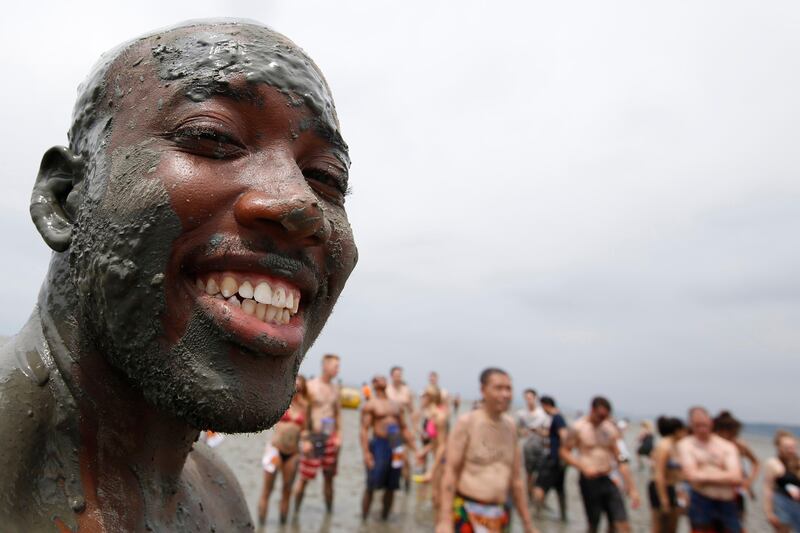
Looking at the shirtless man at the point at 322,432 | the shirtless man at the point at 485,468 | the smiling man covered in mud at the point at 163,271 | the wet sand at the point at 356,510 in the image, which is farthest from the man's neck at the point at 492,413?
the smiling man covered in mud at the point at 163,271

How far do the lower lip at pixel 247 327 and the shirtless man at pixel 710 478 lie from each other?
22.7ft

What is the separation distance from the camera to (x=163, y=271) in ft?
3.89

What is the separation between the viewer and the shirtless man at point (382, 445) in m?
9.16

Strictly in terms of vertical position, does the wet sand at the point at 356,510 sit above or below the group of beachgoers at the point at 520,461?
below

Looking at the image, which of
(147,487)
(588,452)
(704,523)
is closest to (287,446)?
(588,452)

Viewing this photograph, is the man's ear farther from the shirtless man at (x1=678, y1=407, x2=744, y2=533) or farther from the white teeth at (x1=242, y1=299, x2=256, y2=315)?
the shirtless man at (x1=678, y1=407, x2=744, y2=533)

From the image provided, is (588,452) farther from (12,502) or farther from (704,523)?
(12,502)

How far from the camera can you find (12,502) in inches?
46.1

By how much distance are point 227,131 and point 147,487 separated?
2.84 feet

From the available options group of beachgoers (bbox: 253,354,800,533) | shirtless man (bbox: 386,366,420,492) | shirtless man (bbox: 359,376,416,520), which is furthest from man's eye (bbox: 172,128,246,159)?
shirtless man (bbox: 386,366,420,492)

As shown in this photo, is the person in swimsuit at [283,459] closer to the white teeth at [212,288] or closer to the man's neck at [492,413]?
the man's neck at [492,413]

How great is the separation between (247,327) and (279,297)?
0.11m

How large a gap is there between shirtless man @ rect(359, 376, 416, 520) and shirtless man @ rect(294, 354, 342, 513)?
655 millimetres

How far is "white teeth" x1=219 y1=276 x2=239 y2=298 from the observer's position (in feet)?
3.99
